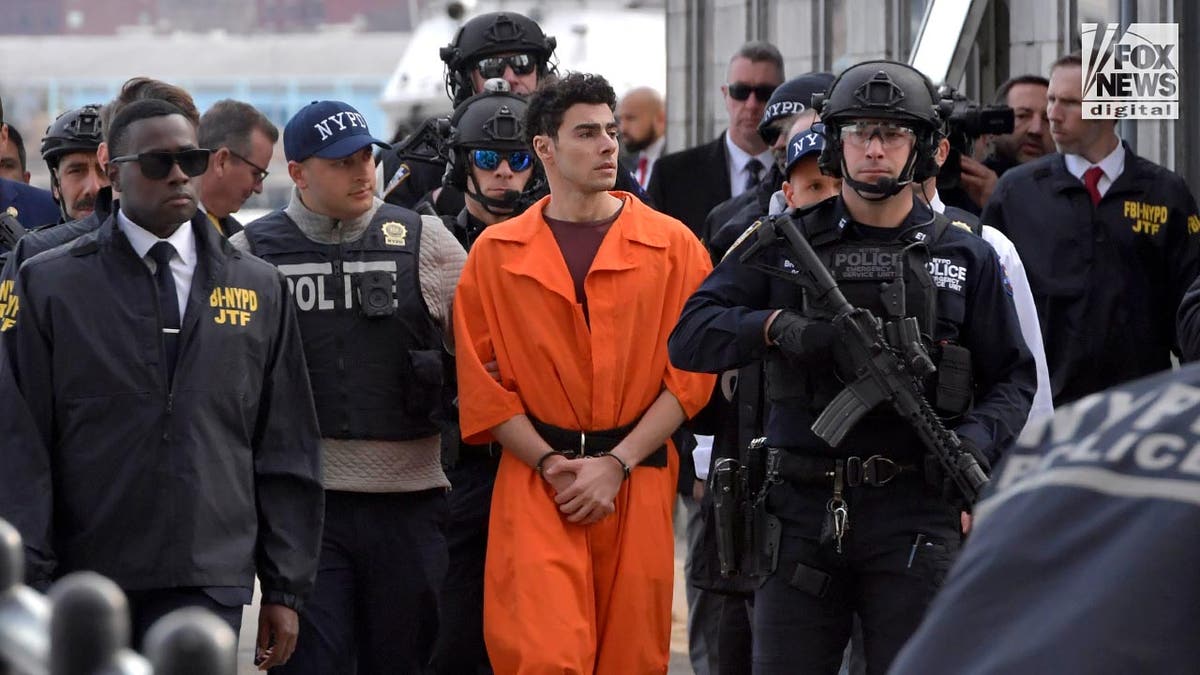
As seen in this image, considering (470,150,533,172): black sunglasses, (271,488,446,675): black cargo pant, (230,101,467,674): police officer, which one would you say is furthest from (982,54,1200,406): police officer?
(271,488,446,675): black cargo pant

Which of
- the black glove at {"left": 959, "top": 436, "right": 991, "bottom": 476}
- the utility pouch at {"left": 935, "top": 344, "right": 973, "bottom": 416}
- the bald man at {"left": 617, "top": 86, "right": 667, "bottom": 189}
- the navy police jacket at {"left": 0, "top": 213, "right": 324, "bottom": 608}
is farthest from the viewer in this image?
the bald man at {"left": 617, "top": 86, "right": 667, "bottom": 189}

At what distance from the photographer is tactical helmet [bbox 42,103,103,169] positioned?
7.28m

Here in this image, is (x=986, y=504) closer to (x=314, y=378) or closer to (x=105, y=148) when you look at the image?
(x=105, y=148)

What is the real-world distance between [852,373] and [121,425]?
5.46 feet

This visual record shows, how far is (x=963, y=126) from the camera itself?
7164 mm

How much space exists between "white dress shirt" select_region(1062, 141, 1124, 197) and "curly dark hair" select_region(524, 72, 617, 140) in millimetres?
1976

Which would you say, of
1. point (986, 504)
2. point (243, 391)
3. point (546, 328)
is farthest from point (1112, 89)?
point (986, 504)

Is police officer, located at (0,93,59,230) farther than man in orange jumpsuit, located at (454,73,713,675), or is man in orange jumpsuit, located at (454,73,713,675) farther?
police officer, located at (0,93,59,230)

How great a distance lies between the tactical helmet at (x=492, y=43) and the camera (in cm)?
774

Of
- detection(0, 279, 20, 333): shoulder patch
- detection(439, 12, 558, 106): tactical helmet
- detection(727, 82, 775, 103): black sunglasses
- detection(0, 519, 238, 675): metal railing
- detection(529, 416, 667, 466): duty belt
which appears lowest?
detection(529, 416, 667, 466): duty belt

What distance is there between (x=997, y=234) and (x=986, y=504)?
419cm

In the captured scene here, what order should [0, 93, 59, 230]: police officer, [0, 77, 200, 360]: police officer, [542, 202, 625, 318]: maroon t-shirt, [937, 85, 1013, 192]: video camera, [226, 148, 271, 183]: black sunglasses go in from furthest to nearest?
[0, 93, 59, 230]: police officer, [226, 148, 271, 183]: black sunglasses, [937, 85, 1013, 192]: video camera, [542, 202, 625, 318]: maroon t-shirt, [0, 77, 200, 360]: police officer

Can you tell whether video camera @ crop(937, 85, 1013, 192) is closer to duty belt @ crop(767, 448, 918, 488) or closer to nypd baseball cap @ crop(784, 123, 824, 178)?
nypd baseball cap @ crop(784, 123, 824, 178)

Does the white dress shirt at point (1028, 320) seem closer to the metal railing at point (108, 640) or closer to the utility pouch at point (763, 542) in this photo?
the utility pouch at point (763, 542)
